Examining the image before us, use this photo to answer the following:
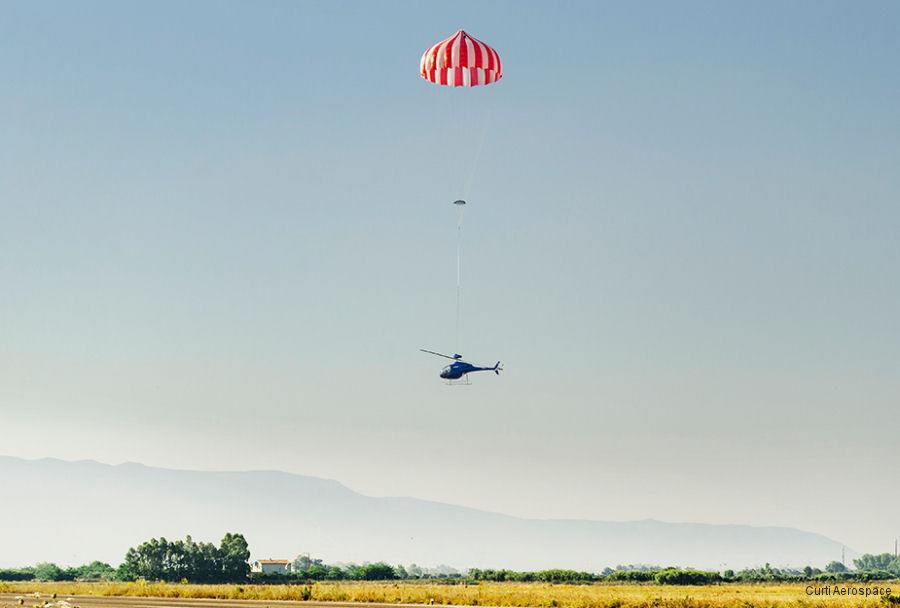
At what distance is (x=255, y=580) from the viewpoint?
325 feet

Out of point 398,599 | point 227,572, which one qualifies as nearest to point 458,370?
point 398,599

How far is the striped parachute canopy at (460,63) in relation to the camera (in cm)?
5488

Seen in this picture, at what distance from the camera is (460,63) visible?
5484 centimetres

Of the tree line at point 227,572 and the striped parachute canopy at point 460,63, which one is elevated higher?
the striped parachute canopy at point 460,63

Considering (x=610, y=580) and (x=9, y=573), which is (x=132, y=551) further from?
(x=610, y=580)

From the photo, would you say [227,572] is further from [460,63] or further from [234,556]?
[460,63]

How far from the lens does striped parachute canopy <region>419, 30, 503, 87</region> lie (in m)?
54.9

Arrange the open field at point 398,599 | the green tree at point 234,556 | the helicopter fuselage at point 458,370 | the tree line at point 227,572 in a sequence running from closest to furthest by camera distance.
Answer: the open field at point 398,599, the helicopter fuselage at point 458,370, the tree line at point 227,572, the green tree at point 234,556

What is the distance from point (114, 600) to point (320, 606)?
579 inches

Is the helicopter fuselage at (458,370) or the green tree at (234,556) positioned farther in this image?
the green tree at (234,556)

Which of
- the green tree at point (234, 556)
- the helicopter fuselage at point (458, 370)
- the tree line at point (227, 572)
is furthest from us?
the green tree at point (234, 556)

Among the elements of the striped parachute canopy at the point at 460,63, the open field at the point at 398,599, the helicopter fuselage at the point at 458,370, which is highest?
the striped parachute canopy at the point at 460,63

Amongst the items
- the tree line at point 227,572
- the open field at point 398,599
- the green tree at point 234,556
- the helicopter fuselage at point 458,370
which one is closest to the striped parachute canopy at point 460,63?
the helicopter fuselage at point 458,370

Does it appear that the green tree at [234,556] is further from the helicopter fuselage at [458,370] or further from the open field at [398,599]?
the helicopter fuselage at [458,370]
